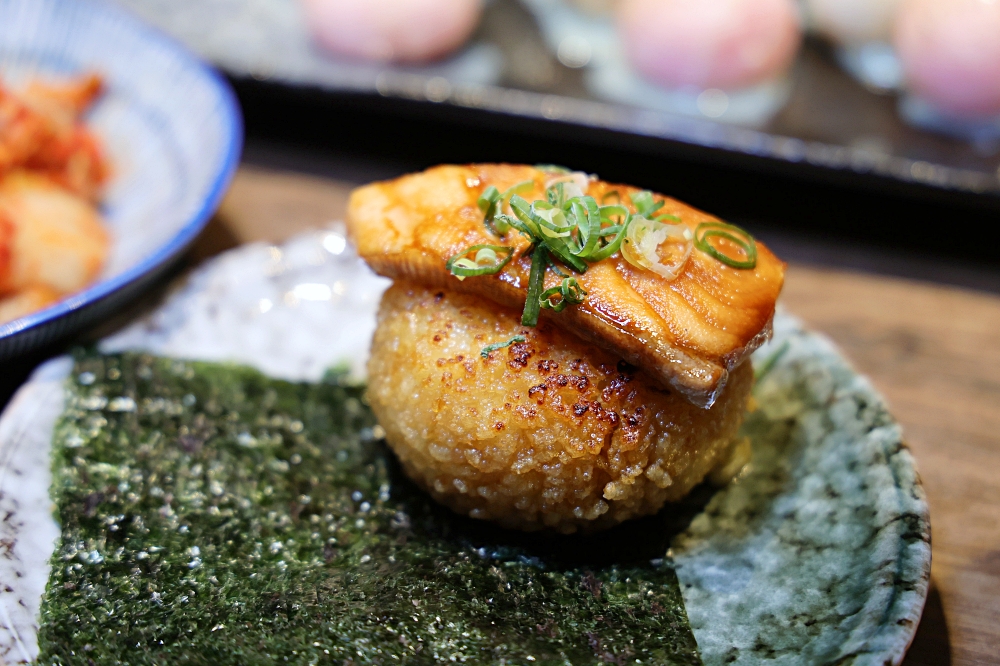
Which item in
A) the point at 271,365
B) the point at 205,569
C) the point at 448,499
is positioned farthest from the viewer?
the point at 271,365

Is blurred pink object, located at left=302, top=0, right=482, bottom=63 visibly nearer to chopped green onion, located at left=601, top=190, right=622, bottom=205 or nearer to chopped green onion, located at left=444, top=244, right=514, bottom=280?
chopped green onion, located at left=601, top=190, right=622, bottom=205

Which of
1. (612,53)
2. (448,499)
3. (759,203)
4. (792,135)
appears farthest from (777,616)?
(612,53)

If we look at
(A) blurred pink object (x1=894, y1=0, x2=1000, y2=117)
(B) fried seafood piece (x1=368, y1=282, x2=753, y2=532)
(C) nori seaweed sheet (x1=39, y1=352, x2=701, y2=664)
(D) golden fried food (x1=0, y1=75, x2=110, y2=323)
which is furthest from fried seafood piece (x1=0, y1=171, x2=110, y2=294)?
(A) blurred pink object (x1=894, y1=0, x2=1000, y2=117)

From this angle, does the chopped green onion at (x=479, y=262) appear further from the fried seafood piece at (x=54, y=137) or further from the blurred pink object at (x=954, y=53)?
the blurred pink object at (x=954, y=53)

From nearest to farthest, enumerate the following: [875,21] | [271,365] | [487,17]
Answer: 1. [271,365]
2. [875,21]
3. [487,17]

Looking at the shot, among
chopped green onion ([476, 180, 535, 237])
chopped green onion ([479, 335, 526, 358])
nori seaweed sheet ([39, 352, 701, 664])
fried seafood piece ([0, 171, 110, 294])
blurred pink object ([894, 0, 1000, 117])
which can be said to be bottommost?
fried seafood piece ([0, 171, 110, 294])

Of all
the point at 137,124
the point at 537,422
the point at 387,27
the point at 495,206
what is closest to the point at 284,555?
the point at 537,422

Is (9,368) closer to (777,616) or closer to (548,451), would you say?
(548,451)
